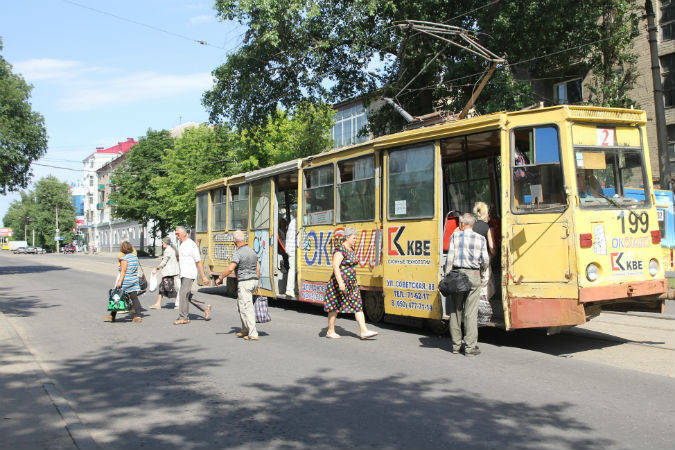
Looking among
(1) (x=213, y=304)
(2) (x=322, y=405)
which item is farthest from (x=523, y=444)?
(1) (x=213, y=304)

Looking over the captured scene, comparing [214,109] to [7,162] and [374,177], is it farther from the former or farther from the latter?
[7,162]

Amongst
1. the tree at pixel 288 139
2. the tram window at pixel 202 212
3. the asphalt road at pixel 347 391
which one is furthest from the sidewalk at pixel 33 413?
the tree at pixel 288 139

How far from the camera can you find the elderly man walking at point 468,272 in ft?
25.9

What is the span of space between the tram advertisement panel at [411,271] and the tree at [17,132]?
2996cm

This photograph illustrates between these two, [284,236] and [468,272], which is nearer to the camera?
[468,272]

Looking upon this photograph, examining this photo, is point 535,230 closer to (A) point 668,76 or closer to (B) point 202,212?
(B) point 202,212

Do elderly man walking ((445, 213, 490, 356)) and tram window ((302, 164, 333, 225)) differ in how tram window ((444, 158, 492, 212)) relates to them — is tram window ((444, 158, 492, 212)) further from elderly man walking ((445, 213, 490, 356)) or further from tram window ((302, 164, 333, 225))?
elderly man walking ((445, 213, 490, 356))

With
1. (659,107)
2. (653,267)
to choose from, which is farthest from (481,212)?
(659,107)

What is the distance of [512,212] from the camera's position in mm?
8203

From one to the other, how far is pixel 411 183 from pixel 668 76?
19586 mm

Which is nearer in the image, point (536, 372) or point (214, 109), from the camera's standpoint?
point (536, 372)

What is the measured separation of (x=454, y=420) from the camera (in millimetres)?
5094

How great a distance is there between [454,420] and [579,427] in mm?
971

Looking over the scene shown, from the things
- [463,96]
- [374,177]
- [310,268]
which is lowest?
[310,268]
